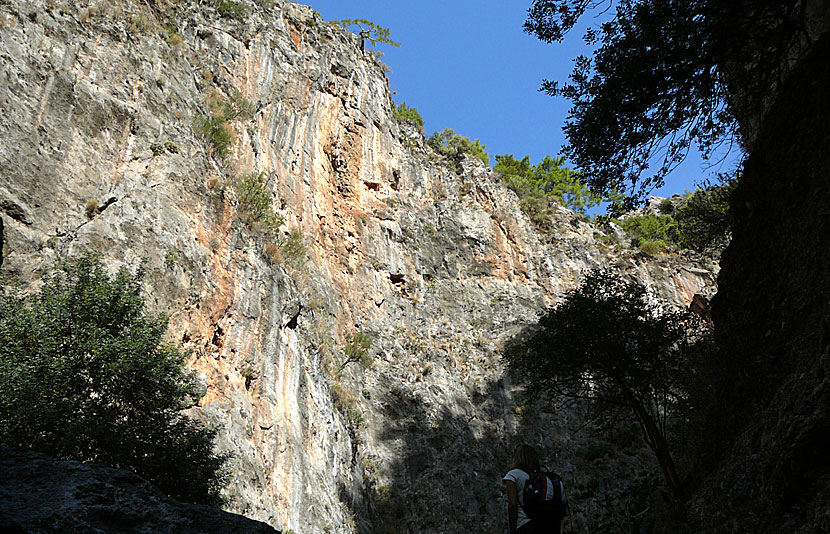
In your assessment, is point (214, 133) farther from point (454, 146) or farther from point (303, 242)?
point (454, 146)

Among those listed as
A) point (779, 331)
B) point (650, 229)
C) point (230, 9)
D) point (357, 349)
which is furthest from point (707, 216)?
point (650, 229)

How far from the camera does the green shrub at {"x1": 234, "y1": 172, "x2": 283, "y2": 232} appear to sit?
52.0 feet

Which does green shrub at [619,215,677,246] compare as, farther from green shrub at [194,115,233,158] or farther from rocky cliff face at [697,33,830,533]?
green shrub at [194,115,233,158]

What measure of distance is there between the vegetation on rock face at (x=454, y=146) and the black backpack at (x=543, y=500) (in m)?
27.1

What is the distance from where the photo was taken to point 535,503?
483cm

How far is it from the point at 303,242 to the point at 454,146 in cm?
1528

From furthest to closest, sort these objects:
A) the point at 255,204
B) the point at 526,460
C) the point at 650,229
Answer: the point at 650,229 → the point at 255,204 → the point at 526,460

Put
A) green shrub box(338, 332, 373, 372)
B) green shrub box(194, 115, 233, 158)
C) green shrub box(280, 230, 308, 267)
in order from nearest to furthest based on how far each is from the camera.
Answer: green shrub box(194, 115, 233, 158) < green shrub box(280, 230, 308, 267) < green shrub box(338, 332, 373, 372)

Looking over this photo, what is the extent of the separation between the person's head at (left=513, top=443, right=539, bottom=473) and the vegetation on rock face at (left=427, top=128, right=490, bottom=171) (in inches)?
1049

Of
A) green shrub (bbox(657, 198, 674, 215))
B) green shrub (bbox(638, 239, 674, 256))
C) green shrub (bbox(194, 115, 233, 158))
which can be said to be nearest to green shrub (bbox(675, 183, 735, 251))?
green shrub (bbox(194, 115, 233, 158))

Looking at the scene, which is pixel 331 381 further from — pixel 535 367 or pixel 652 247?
pixel 652 247

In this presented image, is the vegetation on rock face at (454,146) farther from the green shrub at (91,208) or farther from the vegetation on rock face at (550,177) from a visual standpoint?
the green shrub at (91,208)

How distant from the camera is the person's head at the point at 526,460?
524cm

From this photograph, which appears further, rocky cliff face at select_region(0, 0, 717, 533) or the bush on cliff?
rocky cliff face at select_region(0, 0, 717, 533)
